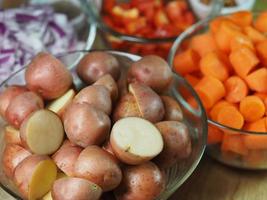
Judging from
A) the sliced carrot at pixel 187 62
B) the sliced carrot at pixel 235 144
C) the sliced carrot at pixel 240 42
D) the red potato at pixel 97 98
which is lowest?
the sliced carrot at pixel 235 144

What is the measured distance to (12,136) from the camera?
1.03 meters

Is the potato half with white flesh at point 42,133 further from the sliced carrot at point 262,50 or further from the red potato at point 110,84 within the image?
the sliced carrot at point 262,50

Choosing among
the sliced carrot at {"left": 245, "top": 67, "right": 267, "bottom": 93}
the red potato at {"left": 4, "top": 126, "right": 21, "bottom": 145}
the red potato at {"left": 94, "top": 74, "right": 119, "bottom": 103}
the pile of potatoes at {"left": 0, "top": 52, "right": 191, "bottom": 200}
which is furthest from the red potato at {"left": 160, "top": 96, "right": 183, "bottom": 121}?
the red potato at {"left": 4, "top": 126, "right": 21, "bottom": 145}

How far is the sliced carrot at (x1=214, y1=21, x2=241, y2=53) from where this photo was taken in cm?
123

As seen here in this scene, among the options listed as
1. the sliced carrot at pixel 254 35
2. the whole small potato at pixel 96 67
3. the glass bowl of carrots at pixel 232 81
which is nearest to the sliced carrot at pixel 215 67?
the glass bowl of carrots at pixel 232 81

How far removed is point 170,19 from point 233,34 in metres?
0.40

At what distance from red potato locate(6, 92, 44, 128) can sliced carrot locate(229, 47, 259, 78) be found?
0.48 metres

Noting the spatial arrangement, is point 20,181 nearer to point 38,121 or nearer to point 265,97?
point 38,121

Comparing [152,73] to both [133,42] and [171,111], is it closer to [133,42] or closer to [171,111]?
[171,111]

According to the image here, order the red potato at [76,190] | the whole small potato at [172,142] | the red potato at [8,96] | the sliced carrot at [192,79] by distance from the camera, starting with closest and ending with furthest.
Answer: the red potato at [76,190] < the whole small potato at [172,142] < the red potato at [8,96] < the sliced carrot at [192,79]

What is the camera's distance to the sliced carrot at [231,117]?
43.6 inches

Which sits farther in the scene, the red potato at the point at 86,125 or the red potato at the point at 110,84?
the red potato at the point at 110,84

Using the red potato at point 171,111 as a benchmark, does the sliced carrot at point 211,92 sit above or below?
below

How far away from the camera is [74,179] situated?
2.79 feet
